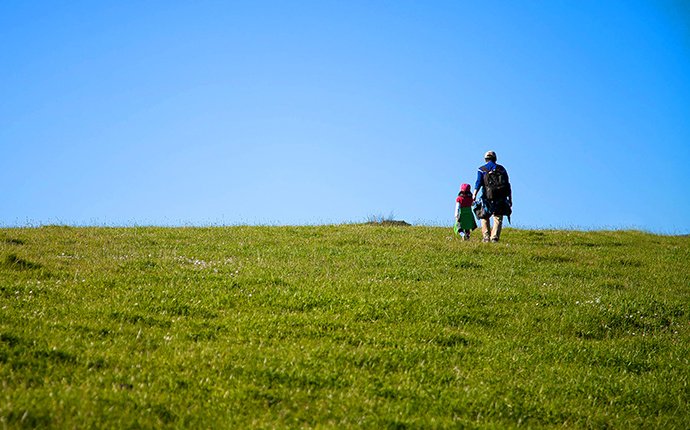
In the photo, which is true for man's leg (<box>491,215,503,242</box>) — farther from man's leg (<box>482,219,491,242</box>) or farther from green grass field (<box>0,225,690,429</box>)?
green grass field (<box>0,225,690,429</box>)

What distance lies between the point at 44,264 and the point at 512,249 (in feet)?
55.2

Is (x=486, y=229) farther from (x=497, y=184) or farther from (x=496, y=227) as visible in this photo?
(x=497, y=184)

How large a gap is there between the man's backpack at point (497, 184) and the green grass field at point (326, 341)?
542 cm

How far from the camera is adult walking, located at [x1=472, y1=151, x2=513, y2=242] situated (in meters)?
22.7

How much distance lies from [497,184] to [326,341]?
15431mm

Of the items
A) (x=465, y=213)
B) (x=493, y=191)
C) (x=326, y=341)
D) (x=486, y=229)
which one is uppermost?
(x=493, y=191)

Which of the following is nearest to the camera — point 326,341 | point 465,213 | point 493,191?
point 326,341

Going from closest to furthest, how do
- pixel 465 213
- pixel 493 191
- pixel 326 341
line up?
1. pixel 326 341
2. pixel 493 191
3. pixel 465 213

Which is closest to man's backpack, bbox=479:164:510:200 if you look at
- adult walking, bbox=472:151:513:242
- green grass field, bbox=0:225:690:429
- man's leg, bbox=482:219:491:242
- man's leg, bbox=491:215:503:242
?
adult walking, bbox=472:151:513:242

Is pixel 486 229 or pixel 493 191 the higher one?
pixel 493 191

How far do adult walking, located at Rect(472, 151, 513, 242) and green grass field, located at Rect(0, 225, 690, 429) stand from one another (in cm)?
536

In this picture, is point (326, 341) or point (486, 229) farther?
point (486, 229)

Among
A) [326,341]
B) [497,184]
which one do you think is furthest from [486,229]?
[326,341]

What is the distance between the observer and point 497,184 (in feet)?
74.4
